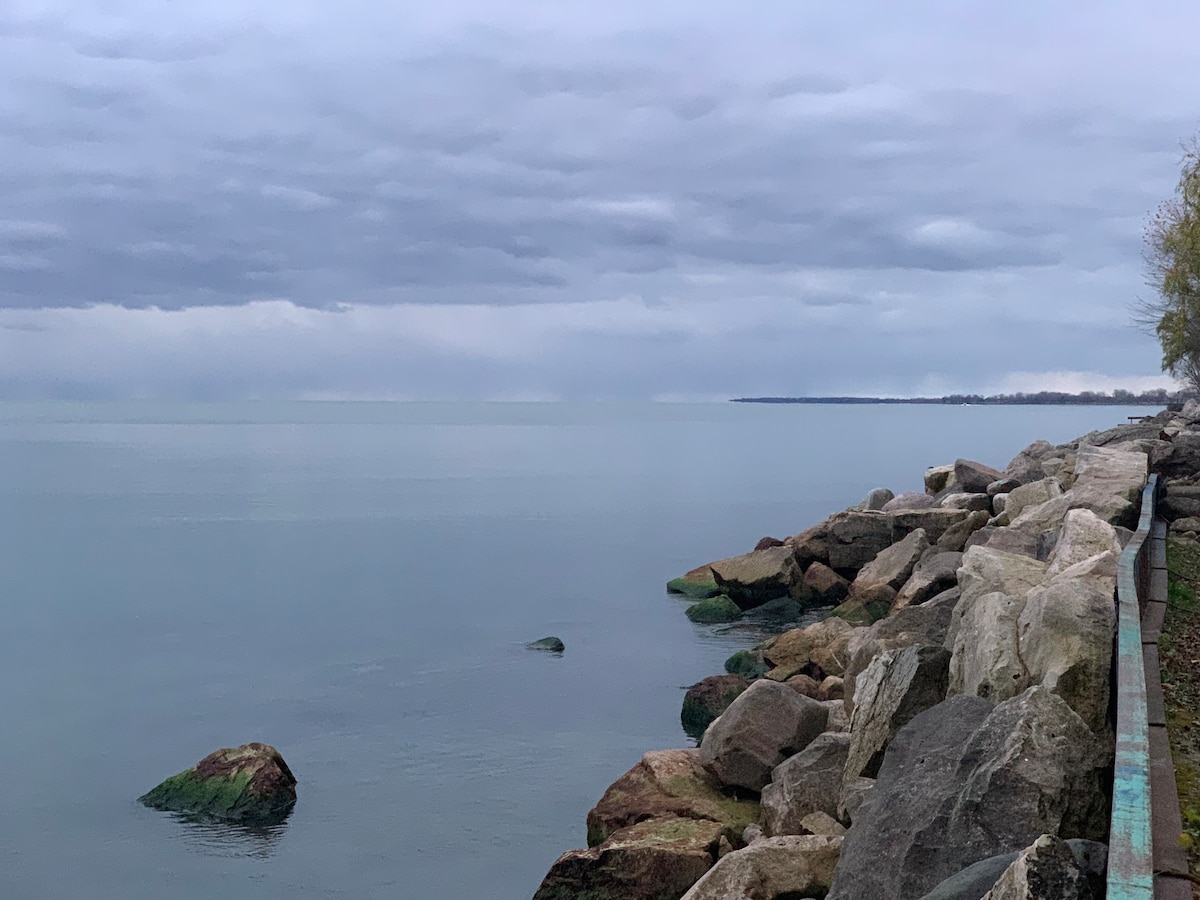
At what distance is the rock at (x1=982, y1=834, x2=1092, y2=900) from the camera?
16.9 ft

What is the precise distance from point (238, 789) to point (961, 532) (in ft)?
47.5

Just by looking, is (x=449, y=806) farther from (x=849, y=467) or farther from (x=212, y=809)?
(x=849, y=467)

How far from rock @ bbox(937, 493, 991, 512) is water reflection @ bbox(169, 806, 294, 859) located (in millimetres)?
17159

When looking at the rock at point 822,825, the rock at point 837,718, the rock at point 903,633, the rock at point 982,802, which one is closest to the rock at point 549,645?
the rock at point 903,633

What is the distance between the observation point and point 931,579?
19953mm

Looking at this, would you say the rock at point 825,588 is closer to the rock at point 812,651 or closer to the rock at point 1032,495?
the rock at point 1032,495

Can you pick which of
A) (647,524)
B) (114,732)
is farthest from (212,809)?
(647,524)

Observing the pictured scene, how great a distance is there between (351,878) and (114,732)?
863 centimetres

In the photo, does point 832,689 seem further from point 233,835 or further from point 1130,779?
point 1130,779

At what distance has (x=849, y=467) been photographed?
3725 inches

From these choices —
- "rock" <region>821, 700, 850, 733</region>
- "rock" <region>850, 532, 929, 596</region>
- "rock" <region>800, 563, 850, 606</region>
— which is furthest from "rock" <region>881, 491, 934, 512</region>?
"rock" <region>821, 700, 850, 733</region>

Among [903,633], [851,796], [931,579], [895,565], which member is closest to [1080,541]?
[903,633]

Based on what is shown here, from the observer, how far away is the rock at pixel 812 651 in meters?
18.8

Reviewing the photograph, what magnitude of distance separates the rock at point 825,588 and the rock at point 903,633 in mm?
13216
